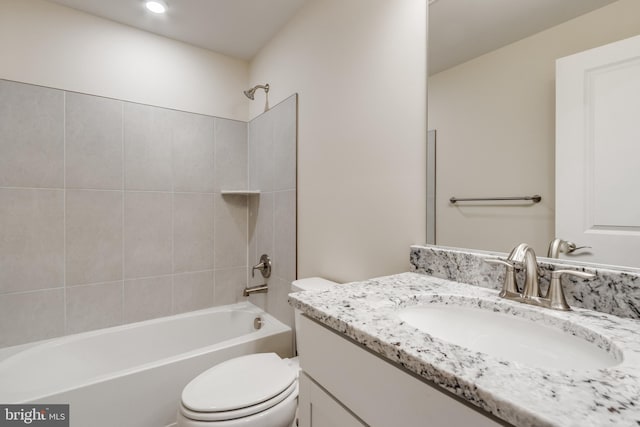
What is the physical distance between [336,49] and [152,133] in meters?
1.37

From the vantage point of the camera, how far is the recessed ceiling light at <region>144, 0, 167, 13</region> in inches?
65.0

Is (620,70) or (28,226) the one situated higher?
(620,70)

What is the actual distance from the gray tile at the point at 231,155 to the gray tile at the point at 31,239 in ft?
3.17

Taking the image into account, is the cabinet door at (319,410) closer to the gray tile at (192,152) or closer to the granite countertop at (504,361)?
the granite countertop at (504,361)

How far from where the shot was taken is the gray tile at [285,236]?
1.81 m

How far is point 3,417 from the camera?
1.14m

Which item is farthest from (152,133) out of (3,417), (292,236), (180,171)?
(3,417)

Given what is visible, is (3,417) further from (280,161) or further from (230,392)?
(280,161)

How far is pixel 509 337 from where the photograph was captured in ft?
2.24

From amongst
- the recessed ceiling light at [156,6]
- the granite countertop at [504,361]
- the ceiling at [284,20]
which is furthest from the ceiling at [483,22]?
the recessed ceiling light at [156,6]

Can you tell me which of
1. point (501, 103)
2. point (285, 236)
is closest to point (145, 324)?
point (285, 236)

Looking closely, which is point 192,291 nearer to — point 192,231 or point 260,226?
point 192,231

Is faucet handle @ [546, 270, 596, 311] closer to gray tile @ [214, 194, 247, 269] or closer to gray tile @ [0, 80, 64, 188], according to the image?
gray tile @ [214, 194, 247, 269]

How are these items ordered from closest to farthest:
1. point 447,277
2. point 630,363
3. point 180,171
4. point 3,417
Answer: point 630,363, point 447,277, point 3,417, point 180,171
